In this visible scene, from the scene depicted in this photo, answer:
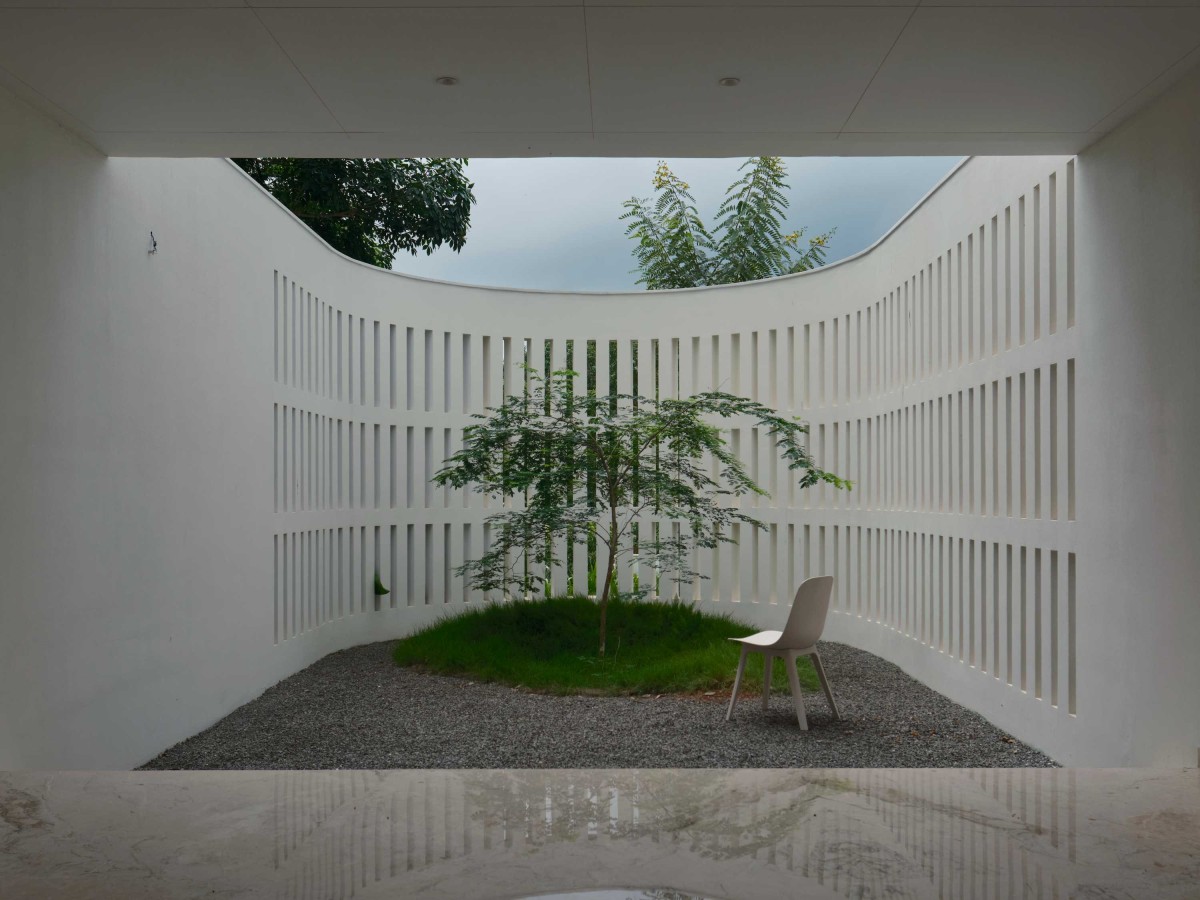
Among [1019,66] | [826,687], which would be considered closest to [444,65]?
[1019,66]

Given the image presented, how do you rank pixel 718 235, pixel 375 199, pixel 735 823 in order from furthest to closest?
pixel 718 235 → pixel 375 199 → pixel 735 823

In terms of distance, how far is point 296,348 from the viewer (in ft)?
26.1

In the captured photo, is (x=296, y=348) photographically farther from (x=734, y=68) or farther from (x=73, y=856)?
(x=73, y=856)

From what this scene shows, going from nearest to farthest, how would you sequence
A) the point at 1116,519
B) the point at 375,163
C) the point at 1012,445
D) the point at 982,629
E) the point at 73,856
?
the point at 73,856 < the point at 1116,519 < the point at 1012,445 < the point at 982,629 < the point at 375,163

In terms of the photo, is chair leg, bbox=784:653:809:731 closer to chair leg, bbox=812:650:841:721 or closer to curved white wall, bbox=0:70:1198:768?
chair leg, bbox=812:650:841:721

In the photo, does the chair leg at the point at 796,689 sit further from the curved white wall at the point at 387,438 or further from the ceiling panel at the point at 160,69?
the ceiling panel at the point at 160,69

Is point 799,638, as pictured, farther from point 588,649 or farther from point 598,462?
point 598,462

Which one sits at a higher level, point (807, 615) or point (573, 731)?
point (807, 615)

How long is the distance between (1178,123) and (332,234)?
455 inches

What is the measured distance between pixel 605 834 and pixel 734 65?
9.75 feet

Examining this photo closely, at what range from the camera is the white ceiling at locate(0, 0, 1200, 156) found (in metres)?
3.61

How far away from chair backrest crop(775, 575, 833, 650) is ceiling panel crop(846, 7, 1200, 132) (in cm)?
273

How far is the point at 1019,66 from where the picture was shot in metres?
4.04

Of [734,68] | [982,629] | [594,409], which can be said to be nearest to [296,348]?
[594,409]
